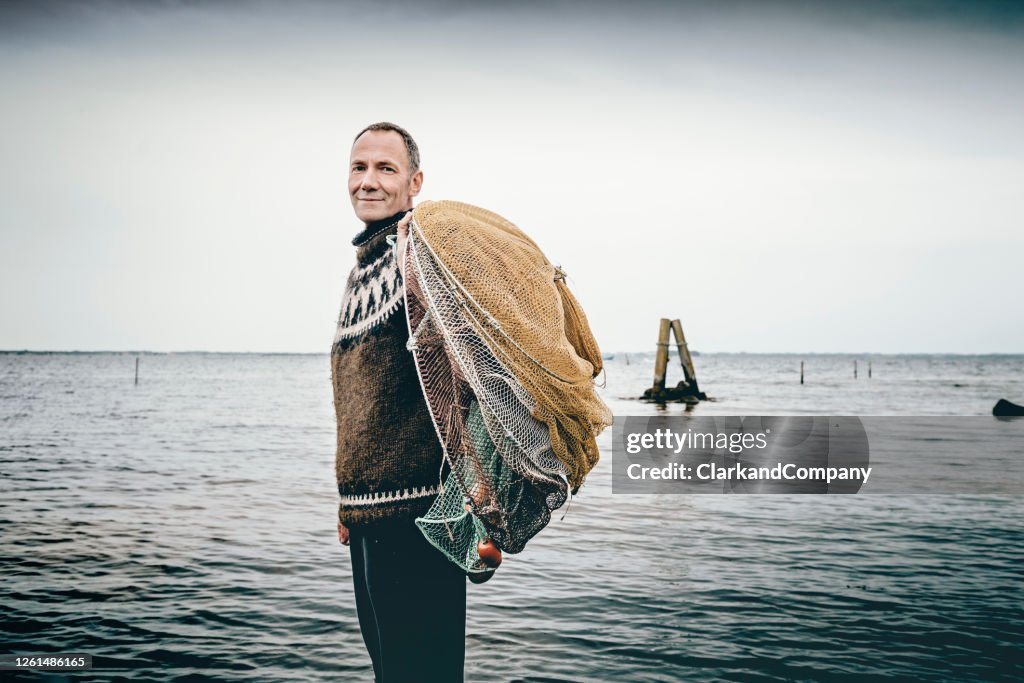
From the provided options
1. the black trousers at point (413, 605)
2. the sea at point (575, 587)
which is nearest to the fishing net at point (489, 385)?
the black trousers at point (413, 605)

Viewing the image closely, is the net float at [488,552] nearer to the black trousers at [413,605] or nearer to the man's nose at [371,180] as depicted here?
the black trousers at [413,605]

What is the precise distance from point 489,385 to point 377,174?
0.79 metres

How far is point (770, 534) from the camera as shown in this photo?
30.2 feet

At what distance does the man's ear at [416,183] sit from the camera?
8.38 ft

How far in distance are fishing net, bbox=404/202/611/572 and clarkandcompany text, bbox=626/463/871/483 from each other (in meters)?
11.8

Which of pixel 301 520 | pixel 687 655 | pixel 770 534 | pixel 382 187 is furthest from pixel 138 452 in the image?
pixel 382 187

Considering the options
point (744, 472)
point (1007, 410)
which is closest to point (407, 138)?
point (744, 472)

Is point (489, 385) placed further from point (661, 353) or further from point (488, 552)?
point (661, 353)

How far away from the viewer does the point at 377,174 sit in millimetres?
2455

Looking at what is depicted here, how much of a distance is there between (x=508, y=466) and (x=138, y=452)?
16563 mm

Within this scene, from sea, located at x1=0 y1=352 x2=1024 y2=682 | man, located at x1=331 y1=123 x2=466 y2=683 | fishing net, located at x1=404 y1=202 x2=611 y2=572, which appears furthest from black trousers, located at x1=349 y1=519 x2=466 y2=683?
sea, located at x1=0 y1=352 x2=1024 y2=682

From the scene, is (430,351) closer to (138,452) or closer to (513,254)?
(513,254)

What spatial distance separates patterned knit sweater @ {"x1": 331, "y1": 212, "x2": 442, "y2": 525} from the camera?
7.50 feet

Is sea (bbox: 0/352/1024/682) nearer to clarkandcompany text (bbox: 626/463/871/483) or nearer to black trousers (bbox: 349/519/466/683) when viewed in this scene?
black trousers (bbox: 349/519/466/683)
